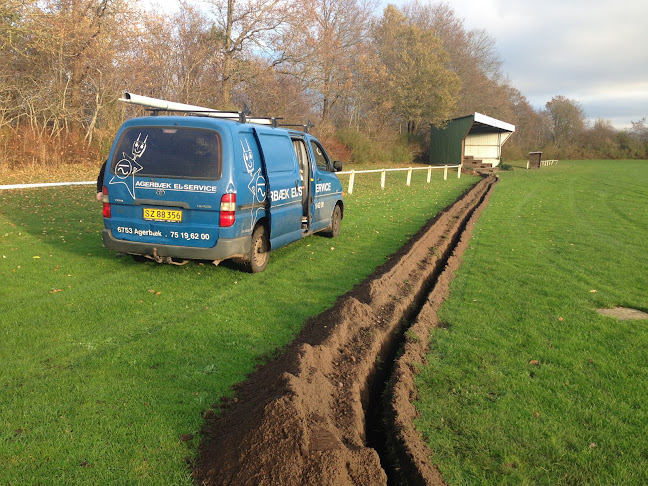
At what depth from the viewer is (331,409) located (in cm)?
356

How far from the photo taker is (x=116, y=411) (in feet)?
11.3

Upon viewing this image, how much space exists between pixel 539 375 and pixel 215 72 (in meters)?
27.8

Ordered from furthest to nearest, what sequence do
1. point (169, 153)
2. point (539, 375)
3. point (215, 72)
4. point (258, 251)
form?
point (215, 72) < point (258, 251) < point (169, 153) < point (539, 375)

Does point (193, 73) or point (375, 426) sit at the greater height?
point (193, 73)

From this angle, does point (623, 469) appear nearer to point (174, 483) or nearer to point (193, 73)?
point (174, 483)

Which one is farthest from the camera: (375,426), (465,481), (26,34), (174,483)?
(26,34)

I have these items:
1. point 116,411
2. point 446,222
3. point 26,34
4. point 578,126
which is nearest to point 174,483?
point 116,411

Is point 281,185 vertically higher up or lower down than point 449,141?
lower down

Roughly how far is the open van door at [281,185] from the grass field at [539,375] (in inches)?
107

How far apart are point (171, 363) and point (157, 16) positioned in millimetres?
23185

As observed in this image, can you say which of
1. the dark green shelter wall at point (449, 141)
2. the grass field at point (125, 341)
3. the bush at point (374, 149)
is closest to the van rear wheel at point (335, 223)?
the grass field at point (125, 341)

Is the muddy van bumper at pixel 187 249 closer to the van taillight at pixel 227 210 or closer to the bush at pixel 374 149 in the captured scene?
the van taillight at pixel 227 210

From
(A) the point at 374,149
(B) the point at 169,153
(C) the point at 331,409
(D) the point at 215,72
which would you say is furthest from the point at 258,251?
(A) the point at 374,149

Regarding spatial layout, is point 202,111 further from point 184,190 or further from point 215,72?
point 215,72
